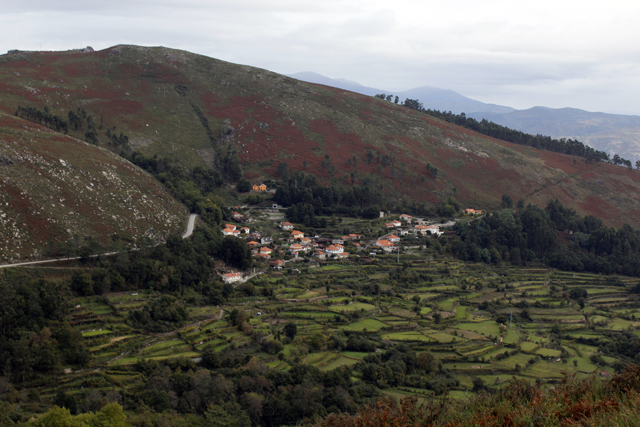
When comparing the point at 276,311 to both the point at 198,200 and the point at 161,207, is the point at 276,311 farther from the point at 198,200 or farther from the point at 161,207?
the point at 198,200

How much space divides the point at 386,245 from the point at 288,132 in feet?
135

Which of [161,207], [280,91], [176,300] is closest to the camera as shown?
[176,300]

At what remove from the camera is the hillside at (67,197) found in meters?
37.6

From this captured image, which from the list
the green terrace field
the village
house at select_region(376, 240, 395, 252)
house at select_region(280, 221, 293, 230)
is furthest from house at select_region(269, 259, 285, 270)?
house at select_region(376, 240, 395, 252)

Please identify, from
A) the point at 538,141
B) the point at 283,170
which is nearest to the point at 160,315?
the point at 283,170

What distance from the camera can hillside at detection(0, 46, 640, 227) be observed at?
79438 millimetres

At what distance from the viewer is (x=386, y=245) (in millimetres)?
58156

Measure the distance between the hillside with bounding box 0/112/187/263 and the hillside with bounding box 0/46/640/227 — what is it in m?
20.6

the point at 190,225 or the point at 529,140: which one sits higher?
the point at 529,140

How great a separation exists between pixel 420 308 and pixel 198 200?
32.6 metres

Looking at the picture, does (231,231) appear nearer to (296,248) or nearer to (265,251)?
(265,251)

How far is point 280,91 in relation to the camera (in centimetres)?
10388

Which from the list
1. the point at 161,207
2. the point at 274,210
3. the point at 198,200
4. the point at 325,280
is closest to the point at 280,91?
the point at 274,210

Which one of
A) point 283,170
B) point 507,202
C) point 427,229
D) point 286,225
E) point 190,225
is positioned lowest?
point 190,225
